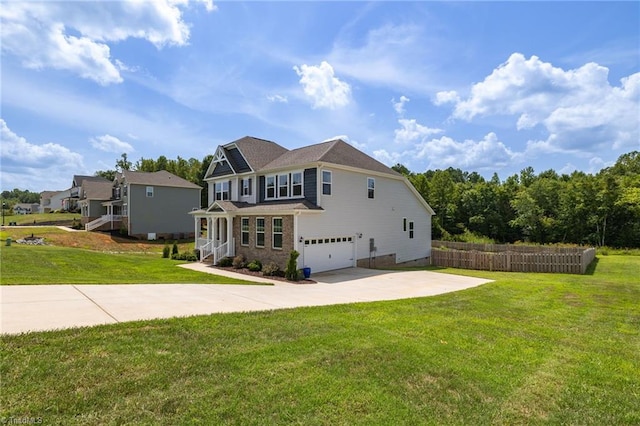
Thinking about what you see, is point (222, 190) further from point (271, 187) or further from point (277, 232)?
point (277, 232)

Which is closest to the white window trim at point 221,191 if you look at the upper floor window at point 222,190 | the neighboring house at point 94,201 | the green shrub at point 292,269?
the upper floor window at point 222,190

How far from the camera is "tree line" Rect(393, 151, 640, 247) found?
38.2 m

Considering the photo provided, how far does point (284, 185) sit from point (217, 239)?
19.9ft

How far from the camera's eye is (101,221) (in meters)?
38.6

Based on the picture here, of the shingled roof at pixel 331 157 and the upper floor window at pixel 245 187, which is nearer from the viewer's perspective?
the shingled roof at pixel 331 157

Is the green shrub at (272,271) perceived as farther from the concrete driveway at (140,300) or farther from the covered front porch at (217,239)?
the covered front porch at (217,239)

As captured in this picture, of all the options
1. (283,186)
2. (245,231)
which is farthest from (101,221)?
(283,186)

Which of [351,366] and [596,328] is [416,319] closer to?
[351,366]

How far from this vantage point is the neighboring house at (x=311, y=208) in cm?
1847

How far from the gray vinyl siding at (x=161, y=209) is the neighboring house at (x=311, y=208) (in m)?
14.4

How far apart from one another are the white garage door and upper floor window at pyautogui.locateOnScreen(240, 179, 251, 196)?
22.3ft

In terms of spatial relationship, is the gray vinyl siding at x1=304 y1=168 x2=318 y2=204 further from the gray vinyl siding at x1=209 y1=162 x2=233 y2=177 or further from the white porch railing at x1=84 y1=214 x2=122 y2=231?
the white porch railing at x1=84 y1=214 x2=122 y2=231

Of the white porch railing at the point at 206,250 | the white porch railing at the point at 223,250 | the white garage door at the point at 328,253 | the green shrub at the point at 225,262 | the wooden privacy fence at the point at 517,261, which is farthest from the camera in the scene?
the white porch railing at the point at 206,250

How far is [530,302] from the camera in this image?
10289 mm
